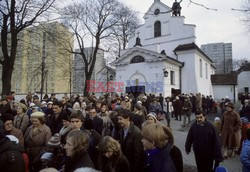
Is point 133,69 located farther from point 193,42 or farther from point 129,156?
point 129,156

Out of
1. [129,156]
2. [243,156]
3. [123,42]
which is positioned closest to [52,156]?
[129,156]

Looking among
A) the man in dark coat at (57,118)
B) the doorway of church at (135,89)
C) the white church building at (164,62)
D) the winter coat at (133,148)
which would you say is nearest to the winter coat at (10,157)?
the winter coat at (133,148)

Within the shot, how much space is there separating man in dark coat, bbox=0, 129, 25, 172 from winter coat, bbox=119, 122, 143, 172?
1776mm

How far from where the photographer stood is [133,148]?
13.1 ft

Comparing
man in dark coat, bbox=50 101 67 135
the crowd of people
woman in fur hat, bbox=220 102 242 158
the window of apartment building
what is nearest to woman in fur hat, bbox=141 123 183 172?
the crowd of people

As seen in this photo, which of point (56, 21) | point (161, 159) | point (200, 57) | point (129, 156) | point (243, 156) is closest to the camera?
point (161, 159)

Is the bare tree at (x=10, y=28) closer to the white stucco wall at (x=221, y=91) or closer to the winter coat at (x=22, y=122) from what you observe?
the winter coat at (x=22, y=122)

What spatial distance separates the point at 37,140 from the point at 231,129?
654 centimetres

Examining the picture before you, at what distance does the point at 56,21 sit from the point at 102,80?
2333 cm

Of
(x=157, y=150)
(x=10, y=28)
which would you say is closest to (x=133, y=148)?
(x=157, y=150)

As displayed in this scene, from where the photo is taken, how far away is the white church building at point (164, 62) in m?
24.8

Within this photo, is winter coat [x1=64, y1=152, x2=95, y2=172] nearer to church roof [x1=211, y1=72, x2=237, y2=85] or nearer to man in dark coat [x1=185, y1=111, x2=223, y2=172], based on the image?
man in dark coat [x1=185, y1=111, x2=223, y2=172]

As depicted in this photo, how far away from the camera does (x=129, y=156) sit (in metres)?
3.99

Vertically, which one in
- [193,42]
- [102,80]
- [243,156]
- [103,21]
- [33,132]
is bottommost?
[243,156]
